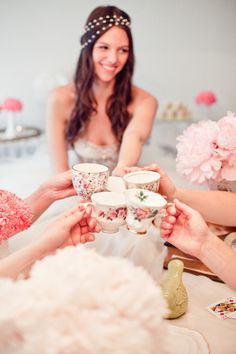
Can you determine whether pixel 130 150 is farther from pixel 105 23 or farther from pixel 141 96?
pixel 105 23

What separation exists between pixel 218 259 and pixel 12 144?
3.55 feet

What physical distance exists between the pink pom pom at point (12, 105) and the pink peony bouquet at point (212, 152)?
741 millimetres

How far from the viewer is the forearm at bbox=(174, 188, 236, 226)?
1093mm

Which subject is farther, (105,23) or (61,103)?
(61,103)

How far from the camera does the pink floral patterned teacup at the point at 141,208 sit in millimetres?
770

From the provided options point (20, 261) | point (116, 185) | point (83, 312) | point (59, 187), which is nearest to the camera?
point (83, 312)

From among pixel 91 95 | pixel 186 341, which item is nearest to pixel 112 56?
pixel 91 95

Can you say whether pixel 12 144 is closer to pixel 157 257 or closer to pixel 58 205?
pixel 58 205

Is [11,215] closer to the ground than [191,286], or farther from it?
farther from it

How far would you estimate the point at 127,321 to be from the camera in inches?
16.4

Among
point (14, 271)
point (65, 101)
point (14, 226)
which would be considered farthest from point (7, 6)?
point (14, 271)

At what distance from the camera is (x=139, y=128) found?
62.0 inches

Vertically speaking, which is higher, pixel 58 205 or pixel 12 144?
pixel 12 144

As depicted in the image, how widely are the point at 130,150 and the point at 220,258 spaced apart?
Answer: 75 cm
